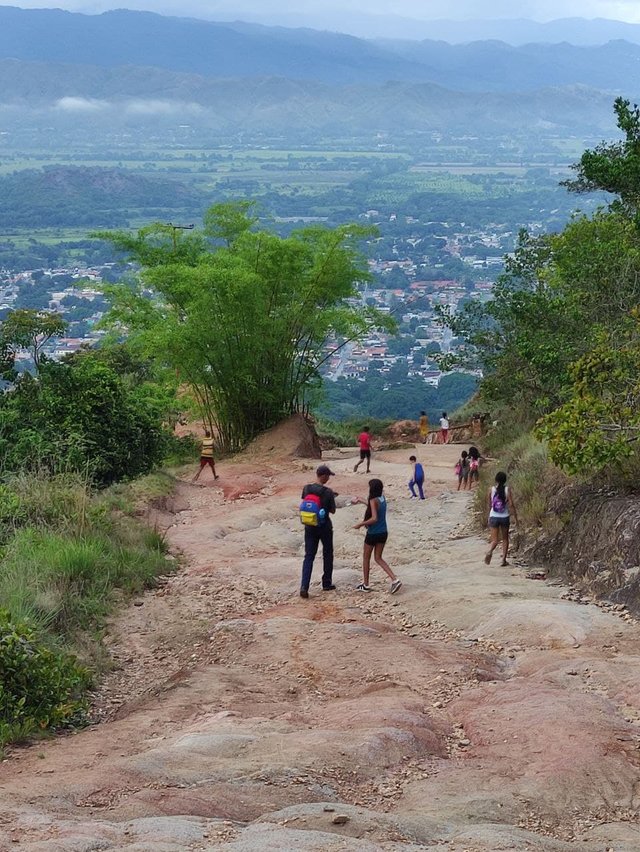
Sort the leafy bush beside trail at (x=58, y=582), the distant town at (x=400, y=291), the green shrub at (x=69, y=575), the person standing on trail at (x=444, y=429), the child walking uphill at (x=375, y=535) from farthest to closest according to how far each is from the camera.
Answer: the distant town at (x=400, y=291)
the person standing on trail at (x=444, y=429)
the child walking uphill at (x=375, y=535)
the green shrub at (x=69, y=575)
the leafy bush beside trail at (x=58, y=582)

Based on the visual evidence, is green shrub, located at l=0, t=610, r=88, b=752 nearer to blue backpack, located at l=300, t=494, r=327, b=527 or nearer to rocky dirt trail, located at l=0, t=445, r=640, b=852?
rocky dirt trail, located at l=0, t=445, r=640, b=852

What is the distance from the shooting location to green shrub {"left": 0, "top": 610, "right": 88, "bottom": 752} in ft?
26.3

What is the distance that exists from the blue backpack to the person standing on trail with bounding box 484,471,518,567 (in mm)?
2051

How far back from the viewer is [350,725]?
25.2 feet

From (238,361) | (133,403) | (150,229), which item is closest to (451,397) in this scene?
(150,229)

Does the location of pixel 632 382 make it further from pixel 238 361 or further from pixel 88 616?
pixel 238 361

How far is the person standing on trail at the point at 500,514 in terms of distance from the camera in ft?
40.9

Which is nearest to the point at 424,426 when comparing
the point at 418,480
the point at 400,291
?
the point at 418,480

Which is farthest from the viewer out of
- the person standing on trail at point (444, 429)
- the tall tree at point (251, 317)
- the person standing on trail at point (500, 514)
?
the person standing on trail at point (444, 429)

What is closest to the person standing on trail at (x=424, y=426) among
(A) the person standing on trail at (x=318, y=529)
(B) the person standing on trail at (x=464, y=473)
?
(B) the person standing on trail at (x=464, y=473)

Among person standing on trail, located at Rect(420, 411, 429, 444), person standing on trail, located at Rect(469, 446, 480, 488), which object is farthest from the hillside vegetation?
person standing on trail, located at Rect(420, 411, 429, 444)

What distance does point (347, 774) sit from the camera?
6.86 meters

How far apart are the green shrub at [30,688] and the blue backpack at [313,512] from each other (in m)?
3.41

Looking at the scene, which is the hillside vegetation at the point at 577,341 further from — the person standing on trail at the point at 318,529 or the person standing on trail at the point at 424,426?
the person standing on trail at the point at 424,426
